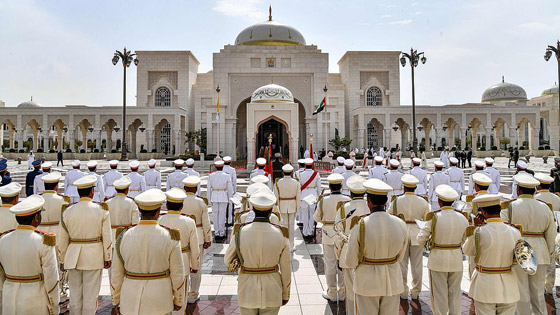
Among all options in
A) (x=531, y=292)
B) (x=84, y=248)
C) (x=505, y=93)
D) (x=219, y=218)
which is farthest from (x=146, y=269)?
(x=505, y=93)

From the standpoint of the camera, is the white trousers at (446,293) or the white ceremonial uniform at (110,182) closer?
the white trousers at (446,293)

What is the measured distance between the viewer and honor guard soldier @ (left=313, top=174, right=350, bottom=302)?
184 inches

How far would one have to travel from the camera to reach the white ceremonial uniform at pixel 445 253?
3.83m

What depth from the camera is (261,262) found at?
3.02m

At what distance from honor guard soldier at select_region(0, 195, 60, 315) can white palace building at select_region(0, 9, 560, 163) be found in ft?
77.7

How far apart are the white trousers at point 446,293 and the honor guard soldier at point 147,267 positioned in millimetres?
2850

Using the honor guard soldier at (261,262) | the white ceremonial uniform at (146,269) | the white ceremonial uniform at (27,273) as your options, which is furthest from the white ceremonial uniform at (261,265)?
the white ceremonial uniform at (27,273)

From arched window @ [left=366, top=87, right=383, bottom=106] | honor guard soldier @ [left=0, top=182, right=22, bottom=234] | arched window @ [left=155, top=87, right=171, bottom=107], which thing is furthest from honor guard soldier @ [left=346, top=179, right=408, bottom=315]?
arched window @ [left=155, top=87, right=171, bottom=107]

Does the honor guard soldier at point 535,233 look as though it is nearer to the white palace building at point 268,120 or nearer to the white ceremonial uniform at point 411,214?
the white ceremonial uniform at point 411,214

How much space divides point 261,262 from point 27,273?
2044mm

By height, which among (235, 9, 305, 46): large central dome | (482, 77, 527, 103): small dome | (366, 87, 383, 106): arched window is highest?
(235, 9, 305, 46): large central dome

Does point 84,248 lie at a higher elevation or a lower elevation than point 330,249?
higher

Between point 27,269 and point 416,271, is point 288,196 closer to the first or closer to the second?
point 416,271

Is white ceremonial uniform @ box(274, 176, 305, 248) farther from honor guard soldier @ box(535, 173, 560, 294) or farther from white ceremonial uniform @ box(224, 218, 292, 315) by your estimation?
honor guard soldier @ box(535, 173, 560, 294)
